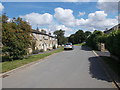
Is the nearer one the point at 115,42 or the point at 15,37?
the point at 115,42

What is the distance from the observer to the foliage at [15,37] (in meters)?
10.7

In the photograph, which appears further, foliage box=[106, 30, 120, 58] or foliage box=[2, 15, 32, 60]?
foliage box=[2, 15, 32, 60]

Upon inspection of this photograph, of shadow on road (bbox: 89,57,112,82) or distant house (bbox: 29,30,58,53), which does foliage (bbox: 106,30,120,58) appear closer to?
shadow on road (bbox: 89,57,112,82)

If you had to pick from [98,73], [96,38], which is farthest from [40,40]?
[98,73]

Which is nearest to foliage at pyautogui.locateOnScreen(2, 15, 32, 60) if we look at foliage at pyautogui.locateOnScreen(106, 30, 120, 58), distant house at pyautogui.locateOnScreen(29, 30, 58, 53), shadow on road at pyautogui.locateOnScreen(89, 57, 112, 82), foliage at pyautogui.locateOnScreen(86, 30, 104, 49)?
shadow on road at pyautogui.locateOnScreen(89, 57, 112, 82)

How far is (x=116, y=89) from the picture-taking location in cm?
429

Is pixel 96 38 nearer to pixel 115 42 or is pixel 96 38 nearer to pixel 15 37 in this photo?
pixel 115 42

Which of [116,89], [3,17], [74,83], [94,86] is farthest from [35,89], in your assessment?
[3,17]

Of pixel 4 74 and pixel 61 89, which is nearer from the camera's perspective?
pixel 61 89

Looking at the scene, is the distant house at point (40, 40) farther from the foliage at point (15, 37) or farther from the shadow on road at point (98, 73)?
the shadow on road at point (98, 73)

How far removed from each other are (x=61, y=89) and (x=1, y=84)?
10.5 ft

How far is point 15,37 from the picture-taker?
11.1 m

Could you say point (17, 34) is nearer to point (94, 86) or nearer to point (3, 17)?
point (3, 17)

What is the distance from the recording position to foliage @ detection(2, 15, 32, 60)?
10656 millimetres
